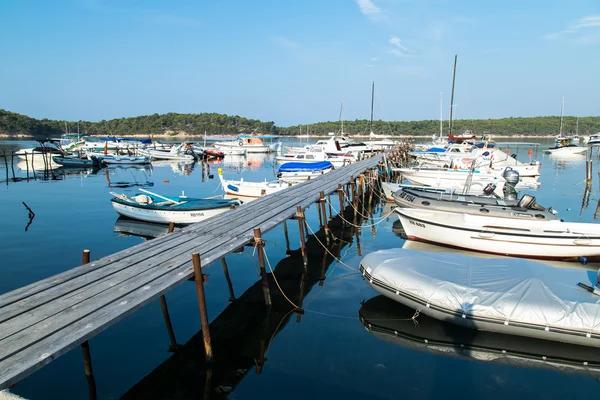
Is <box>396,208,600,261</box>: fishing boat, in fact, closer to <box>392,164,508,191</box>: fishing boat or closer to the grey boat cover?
the grey boat cover

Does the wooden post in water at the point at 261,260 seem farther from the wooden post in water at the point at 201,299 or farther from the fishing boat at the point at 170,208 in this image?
the fishing boat at the point at 170,208

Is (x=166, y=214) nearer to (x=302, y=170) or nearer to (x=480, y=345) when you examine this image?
(x=480, y=345)

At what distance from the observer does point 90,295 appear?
6023 mm

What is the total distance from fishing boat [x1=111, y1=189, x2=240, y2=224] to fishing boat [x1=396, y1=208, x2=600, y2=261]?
7.83 meters

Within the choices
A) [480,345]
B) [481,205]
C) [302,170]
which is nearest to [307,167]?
[302,170]

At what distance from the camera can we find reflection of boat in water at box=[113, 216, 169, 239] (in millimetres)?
16656

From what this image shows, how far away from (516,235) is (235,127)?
147m

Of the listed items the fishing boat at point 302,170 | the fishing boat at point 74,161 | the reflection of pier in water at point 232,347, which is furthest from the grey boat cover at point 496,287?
the fishing boat at point 74,161

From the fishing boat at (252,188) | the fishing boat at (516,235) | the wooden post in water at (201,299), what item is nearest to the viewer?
the wooden post in water at (201,299)

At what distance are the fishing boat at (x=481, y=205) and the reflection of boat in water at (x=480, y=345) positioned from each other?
6.70 meters

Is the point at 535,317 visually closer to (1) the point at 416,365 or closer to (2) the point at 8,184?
(1) the point at 416,365

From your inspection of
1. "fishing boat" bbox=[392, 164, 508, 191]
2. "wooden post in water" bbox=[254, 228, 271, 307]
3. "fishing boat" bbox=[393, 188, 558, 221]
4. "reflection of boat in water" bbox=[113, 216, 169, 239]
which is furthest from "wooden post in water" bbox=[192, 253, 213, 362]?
"fishing boat" bbox=[392, 164, 508, 191]

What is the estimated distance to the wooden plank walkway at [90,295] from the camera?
4.62 meters

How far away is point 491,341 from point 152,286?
647 centimetres
